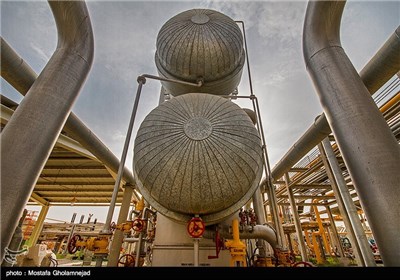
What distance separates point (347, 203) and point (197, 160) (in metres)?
7.87

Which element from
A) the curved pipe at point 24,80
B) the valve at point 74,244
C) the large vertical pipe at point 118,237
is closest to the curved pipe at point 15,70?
the curved pipe at point 24,80

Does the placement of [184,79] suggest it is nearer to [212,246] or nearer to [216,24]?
[216,24]

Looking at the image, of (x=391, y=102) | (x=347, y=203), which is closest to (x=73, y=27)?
(x=391, y=102)

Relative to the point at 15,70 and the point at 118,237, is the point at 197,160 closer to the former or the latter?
the point at 15,70

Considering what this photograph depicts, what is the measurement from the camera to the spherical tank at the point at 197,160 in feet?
9.57

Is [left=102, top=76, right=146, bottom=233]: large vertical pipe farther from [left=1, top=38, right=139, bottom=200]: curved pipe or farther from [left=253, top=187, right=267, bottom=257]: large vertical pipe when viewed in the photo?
[left=253, top=187, right=267, bottom=257]: large vertical pipe

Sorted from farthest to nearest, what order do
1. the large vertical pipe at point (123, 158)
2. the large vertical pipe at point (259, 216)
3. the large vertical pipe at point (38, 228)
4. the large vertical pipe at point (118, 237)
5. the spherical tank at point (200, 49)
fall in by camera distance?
the large vertical pipe at point (38, 228) < the large vertical pipe at point (118, 237) < the spherical tank at point (200, 49) < the large vertical pipe at point (259, 216) < the large vertical pipe at point (123, 158)

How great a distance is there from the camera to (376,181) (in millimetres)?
2553

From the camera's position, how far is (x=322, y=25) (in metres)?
3.53

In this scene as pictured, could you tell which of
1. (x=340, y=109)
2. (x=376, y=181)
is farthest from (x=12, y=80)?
(x=376, y=181)

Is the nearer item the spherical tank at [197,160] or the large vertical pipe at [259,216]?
the spherical tank at [197,160]

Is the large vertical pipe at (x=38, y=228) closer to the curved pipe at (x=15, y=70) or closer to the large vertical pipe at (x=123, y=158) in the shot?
the large vertical pipe at (x=123, y=158)

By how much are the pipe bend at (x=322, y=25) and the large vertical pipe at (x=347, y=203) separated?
6007 millimetres

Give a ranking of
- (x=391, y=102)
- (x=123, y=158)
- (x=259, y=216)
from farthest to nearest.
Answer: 1. (x=391, y=102)
2. (x=259, y=216)
3. (x=123, y=158)
